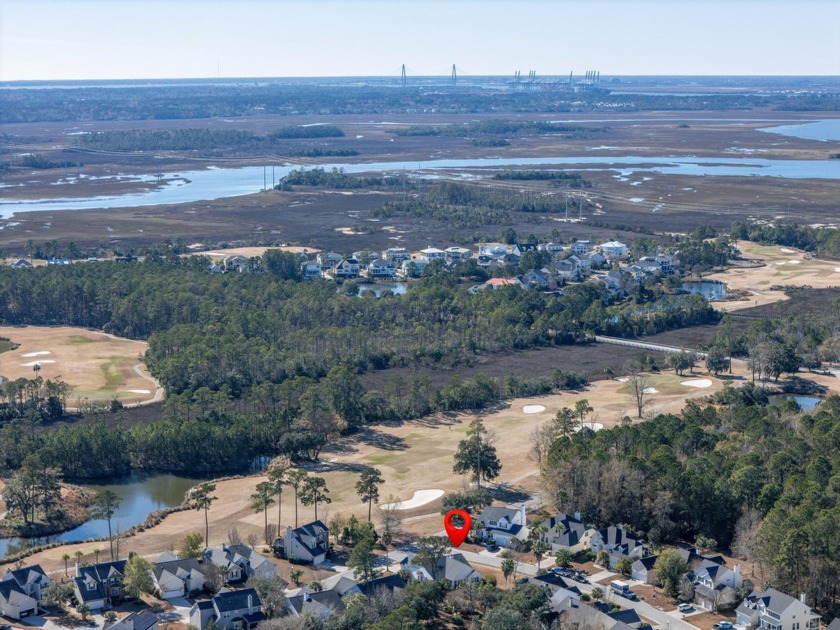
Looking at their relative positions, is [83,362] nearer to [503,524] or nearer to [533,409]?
[533,409]

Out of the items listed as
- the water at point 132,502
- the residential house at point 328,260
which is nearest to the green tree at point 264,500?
the water at point 132,502

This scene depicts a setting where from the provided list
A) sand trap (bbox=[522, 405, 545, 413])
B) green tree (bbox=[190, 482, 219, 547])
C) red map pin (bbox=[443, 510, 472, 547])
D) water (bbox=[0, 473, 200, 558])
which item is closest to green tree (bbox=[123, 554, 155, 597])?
green tree (bbox=[190, 482, 219, 547])

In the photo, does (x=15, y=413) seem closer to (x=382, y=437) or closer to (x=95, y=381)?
(x=95, y=381)

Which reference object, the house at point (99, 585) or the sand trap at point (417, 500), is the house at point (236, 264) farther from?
the house at point (99, 585)

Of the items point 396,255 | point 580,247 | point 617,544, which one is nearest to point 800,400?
point 617,544

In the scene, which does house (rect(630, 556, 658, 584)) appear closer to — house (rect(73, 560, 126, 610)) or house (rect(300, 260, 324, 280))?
house (rect(73, 560, 126, 610))
